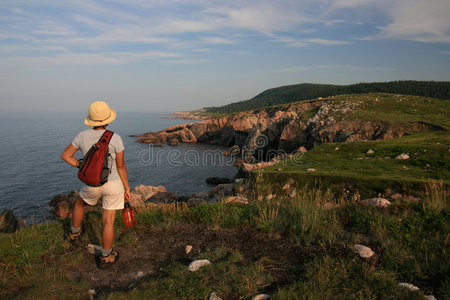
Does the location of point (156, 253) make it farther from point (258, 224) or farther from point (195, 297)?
point (258, 224)

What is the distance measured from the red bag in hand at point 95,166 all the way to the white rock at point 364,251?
478cm

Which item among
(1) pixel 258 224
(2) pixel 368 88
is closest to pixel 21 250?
(1) pixel 258 224

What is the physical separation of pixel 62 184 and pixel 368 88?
460 feet

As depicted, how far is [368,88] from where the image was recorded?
129 m

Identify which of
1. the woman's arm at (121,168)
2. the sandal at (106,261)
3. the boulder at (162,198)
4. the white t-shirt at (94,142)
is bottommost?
the boulder at (162,198)

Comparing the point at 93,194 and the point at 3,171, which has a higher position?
the point at 93,194

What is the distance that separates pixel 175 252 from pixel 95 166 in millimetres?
2326

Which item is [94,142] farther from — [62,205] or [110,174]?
[62,205]

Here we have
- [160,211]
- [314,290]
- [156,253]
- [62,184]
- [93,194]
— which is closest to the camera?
[314,290]

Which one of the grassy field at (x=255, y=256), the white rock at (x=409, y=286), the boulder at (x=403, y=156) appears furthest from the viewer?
the boulder at (x=403, y=156)

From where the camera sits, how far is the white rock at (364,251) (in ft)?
14.4

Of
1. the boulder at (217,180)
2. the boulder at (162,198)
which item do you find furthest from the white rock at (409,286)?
the boulder at (217,180)

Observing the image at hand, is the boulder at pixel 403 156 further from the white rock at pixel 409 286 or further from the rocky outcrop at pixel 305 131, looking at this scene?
the rocky outcrop at pixel 305 131

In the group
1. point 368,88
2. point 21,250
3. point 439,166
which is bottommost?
point 439,166
